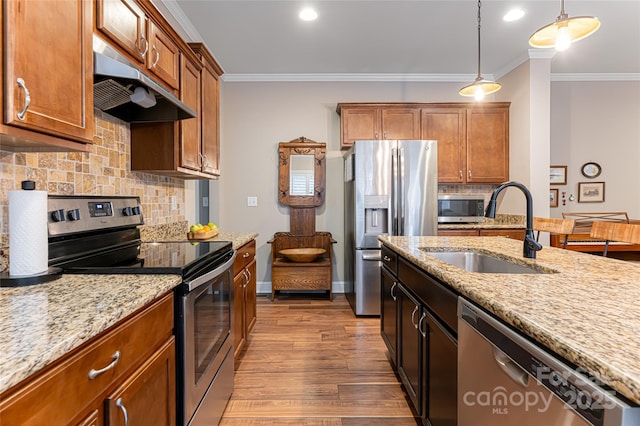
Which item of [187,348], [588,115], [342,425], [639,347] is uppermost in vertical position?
[588,115]

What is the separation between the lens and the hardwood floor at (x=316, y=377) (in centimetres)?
182

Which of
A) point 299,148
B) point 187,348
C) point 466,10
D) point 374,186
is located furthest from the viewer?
point 299,148

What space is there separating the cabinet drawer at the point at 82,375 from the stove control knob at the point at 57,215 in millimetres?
704

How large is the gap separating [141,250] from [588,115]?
17.7 ft

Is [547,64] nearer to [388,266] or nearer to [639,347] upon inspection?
[388,266]

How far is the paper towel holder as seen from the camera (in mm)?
1021

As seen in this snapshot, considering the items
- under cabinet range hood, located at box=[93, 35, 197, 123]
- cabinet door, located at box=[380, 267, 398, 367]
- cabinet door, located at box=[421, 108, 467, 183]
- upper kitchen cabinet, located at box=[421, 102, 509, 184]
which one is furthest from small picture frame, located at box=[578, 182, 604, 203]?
under cabinet range hood, located at box=[93, 35, 197, 123]

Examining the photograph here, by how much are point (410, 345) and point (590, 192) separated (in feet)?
13.6

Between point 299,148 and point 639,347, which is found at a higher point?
point 299,148

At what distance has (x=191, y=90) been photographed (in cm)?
235

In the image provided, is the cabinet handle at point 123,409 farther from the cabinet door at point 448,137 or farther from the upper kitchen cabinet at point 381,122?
the cabinet door at point 448,137

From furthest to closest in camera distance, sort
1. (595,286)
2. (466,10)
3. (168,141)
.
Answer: (466,10), (168,141), (595,286)

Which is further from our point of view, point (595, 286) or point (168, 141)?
point (168, 141)

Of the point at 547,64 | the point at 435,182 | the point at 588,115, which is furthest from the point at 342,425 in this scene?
the point at 588,115
